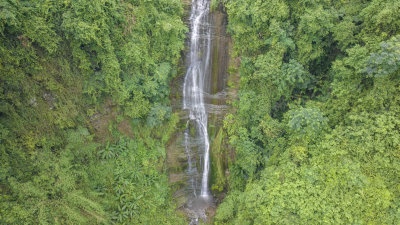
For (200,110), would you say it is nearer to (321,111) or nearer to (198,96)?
(198,96)

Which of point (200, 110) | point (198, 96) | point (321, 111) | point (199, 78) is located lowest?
point (200, 110)

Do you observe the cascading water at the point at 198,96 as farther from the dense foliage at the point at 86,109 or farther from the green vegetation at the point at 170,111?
the dense foliage at the point at 86,109

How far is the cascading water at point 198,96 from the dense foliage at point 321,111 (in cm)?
249

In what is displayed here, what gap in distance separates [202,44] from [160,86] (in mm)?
4203

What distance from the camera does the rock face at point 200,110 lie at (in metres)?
14.2

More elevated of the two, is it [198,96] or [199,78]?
[199,78]

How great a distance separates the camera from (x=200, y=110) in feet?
48.3

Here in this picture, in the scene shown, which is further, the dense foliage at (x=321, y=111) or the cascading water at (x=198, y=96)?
the cascading water at (x=198, y=96)

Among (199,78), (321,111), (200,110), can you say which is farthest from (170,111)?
(321,111)

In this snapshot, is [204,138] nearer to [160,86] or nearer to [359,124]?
[160,86]

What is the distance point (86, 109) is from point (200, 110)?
22.8 feet

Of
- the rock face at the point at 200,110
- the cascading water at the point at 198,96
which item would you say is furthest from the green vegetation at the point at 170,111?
the cascading water at the point at 198,96

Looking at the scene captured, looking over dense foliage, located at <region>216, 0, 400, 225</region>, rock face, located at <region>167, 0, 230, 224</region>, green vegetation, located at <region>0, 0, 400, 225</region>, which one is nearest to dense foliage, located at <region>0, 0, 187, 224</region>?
green vegetation, located at <region>0, 0, 400, 225</region>

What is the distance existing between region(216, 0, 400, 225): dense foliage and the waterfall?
7.89ft
